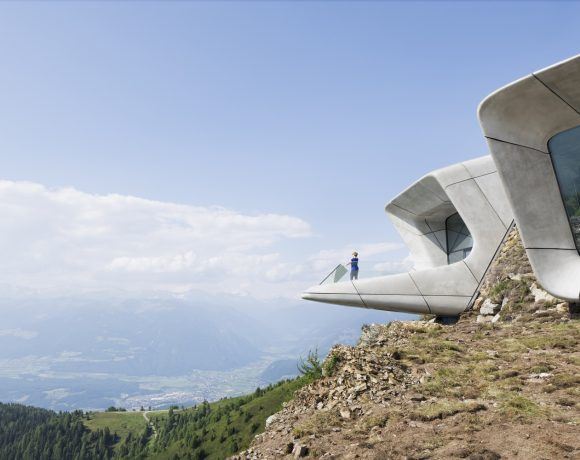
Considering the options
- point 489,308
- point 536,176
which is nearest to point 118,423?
point 489,308

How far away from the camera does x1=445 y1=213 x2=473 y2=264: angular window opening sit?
89.1 ft

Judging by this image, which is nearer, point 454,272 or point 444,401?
point 444,401

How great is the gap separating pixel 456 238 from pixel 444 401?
845 inches

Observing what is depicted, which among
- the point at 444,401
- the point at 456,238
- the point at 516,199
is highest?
the point at 516,199

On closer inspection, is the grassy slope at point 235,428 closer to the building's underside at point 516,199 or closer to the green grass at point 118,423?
the green grass at point 118,423

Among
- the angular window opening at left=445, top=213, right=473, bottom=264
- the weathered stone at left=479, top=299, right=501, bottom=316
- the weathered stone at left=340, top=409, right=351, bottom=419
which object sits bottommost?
the weathered stone at left=340, top=409, right=351, bottom=419

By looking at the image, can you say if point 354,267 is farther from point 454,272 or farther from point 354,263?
point 454,272

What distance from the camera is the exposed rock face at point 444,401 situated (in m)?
6.88

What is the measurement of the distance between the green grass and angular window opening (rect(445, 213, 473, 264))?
17971cm

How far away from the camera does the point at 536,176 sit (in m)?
15.0

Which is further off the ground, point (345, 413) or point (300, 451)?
point (345, 413)

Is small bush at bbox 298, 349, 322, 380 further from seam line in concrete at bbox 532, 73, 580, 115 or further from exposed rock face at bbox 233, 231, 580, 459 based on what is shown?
seam line in concrete at bbox 532, 73, 580, 115

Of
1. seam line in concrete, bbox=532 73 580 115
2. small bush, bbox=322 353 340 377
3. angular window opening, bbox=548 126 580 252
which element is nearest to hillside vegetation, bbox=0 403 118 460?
small bush, bbox=322 353 340 377

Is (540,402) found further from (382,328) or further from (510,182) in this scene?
(382,328)
